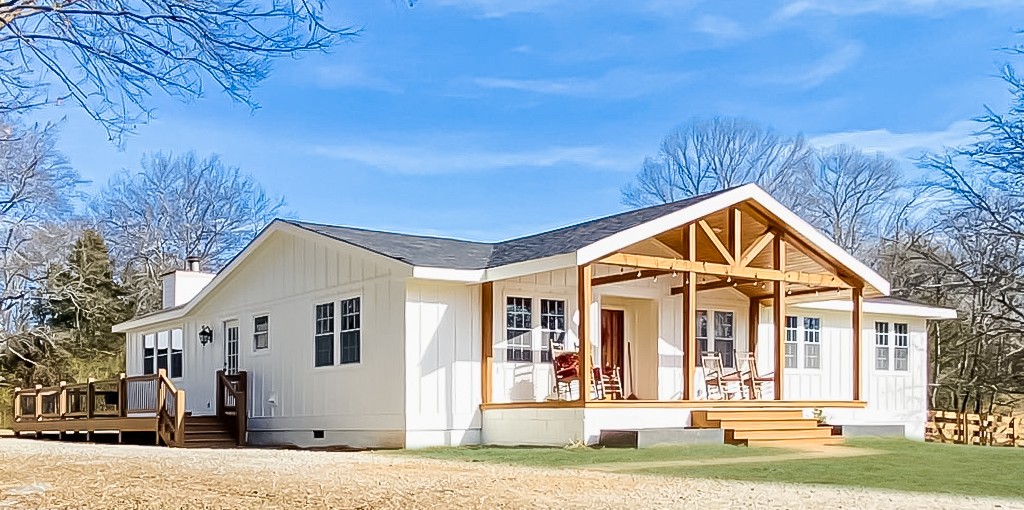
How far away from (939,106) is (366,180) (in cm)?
1994

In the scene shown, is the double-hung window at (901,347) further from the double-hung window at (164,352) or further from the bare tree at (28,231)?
the bare tree at (28,231)

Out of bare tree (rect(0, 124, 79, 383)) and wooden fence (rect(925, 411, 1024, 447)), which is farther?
bare tree (rect(0, 124, 79, 383))

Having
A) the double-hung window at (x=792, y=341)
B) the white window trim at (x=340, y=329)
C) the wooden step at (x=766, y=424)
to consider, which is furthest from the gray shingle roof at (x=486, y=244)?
the double-hung window at (x=792, y=341)

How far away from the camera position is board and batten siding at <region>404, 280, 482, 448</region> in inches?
624

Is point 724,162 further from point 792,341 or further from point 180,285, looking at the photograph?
point 180,285

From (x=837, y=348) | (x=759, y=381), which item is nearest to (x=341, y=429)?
(x=759, y=381)

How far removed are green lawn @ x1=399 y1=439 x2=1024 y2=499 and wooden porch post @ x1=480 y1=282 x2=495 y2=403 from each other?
1461 millimetres

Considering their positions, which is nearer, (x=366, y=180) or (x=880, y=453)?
(x=880, y=453)

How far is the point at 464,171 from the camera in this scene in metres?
37.4

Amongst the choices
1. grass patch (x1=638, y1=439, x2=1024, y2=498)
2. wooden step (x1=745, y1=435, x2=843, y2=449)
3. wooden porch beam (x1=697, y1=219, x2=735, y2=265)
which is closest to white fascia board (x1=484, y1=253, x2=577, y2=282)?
wooden porch beam (x1=697, y1=219, x2=735, y2=265)

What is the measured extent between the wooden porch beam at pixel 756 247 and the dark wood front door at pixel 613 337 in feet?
8.88

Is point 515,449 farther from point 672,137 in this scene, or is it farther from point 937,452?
point 672,137

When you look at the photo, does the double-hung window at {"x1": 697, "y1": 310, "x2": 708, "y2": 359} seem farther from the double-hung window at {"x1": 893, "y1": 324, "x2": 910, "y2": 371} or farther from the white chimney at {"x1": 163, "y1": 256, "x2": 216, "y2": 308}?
the white chimney at {"x1": 163, "y1": 256, "x2": 216, "y2": 308}

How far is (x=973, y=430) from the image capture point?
24.5 m
